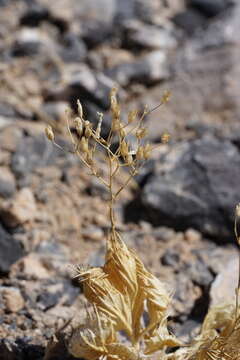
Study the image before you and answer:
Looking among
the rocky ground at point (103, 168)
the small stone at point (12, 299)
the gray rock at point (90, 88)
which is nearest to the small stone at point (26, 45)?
the rocky ground at point (103, 168)

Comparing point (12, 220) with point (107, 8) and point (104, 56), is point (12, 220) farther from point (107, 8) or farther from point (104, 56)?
point (107, 8)

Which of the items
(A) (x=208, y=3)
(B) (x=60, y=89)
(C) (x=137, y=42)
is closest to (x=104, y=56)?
(C) (x=137, y=42)

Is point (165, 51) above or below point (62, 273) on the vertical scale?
above

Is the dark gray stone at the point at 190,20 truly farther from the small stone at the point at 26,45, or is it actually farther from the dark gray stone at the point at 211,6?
the small stone at the point at 26,45

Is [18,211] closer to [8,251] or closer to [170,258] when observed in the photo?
[8,251]

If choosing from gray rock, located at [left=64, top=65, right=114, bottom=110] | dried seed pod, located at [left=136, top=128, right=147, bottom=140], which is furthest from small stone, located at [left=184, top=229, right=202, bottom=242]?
dried seed pod, located at [left=136, top=128, right=147, bottom=140]

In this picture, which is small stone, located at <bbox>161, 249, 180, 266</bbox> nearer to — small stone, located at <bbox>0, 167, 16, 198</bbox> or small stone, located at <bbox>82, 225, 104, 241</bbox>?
small stone, located at <bbox>82, 225, 104, 241</bbox>

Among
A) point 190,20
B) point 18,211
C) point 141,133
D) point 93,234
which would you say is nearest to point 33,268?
point 18,211
